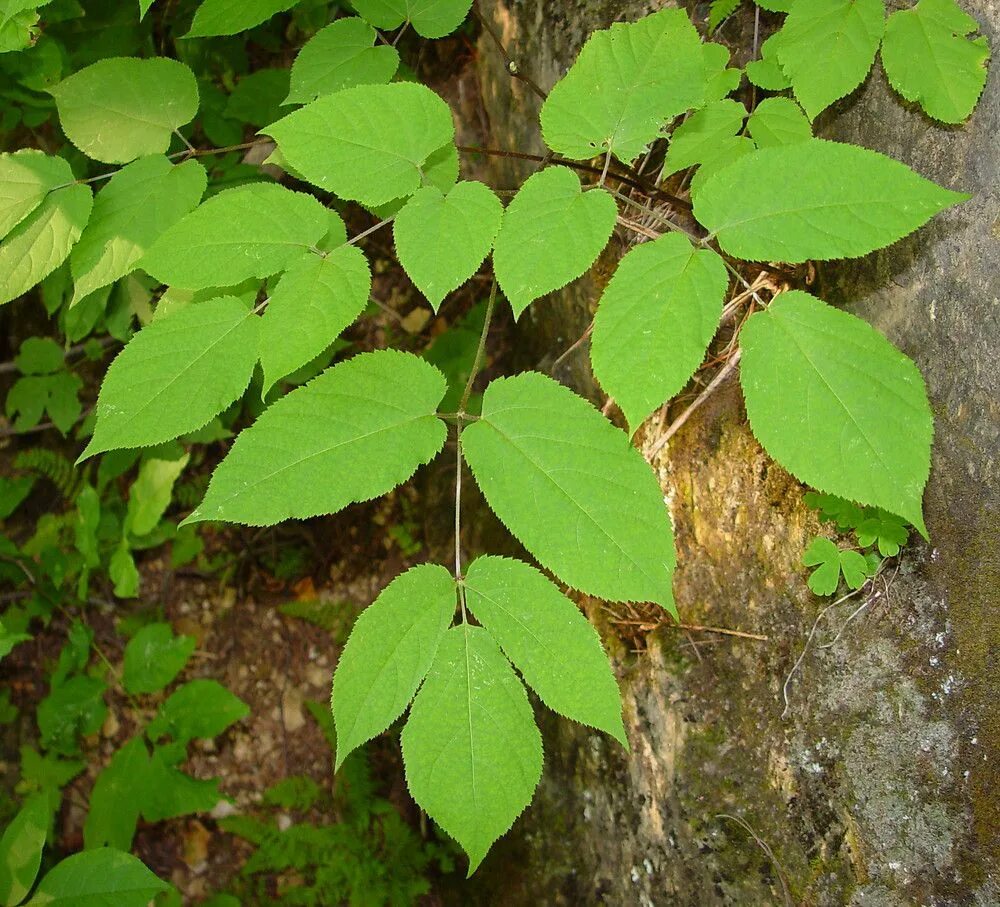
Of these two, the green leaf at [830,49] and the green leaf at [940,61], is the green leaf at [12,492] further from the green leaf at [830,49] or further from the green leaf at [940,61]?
the green leaf at [940,61]

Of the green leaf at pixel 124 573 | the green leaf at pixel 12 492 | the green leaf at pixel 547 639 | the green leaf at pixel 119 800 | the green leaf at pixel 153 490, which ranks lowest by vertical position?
the green leaf at pixel 119 800

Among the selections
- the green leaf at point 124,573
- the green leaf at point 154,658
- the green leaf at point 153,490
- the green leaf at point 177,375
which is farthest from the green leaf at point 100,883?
the green leaf at point 177,375

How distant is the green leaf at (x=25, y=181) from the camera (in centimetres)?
186

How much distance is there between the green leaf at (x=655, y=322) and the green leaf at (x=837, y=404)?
4.7 inches

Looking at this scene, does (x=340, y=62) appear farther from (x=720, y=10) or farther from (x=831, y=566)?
(x=831, y=566)

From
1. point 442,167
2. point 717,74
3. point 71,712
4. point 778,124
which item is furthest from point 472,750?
point 71,712

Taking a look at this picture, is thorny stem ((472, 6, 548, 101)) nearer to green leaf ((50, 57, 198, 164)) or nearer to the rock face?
the rock face

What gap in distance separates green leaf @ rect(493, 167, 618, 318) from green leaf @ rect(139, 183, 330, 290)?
1.41 feet

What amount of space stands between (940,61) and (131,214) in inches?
71.7

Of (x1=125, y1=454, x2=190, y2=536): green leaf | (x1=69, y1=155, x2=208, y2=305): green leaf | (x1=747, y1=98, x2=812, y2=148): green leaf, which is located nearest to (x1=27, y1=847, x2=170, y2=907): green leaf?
(x1=125, y1=454, x2=190, y2=536): green leaf

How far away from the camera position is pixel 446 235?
1.49 m

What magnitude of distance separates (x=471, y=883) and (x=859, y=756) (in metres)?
1.81

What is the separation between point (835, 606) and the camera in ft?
5.18

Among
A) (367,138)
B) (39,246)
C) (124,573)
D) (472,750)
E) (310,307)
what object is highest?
(367,138)
